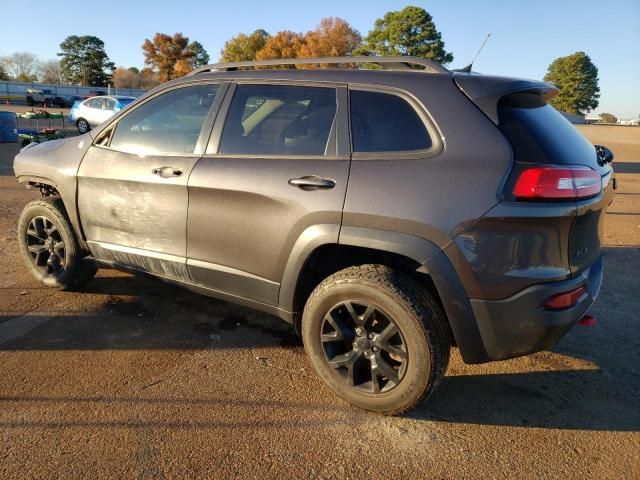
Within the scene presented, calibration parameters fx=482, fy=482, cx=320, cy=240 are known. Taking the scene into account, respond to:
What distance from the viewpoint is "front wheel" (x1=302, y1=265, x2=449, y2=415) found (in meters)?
2.45

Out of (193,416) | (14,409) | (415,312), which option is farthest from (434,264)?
(14,409)

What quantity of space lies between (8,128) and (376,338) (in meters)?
18.0

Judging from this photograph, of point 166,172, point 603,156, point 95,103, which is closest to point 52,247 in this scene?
point 166,172

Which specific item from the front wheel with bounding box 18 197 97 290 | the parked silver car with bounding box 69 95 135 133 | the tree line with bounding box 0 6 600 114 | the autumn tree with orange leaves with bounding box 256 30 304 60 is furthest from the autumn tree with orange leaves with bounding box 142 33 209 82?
the front wheel with bounding box 18 197 97 290

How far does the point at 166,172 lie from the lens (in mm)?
3236

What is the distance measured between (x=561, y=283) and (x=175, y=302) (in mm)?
3017

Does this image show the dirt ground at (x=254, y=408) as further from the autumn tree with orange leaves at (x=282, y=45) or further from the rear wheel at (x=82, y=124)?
the autumn tree with orange leaves at (x=282, y=45)

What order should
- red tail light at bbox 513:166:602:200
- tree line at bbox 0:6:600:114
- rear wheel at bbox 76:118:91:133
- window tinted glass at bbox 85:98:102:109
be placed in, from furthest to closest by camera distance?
tree line at bbox 0:6:600:114
rear wheel at bbox 76:118:91:133
window tinted glass at bbox 85:98:102:109
red tail light at bbox 513:166:602:200

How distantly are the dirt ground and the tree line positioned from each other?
168 feet

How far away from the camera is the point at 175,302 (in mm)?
4121

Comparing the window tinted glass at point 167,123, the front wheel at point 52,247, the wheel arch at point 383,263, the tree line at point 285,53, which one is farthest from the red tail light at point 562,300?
the tree line at point 285,53

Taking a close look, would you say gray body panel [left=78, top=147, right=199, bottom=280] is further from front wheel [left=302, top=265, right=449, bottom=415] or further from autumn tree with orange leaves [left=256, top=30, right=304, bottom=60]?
autumn tree with orange leaves [left=256, top=30, right=304, bottom=60]

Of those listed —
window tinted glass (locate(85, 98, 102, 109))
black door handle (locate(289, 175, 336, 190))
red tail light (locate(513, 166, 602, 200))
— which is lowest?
black door handle (locate(289, 175, 336, 190))

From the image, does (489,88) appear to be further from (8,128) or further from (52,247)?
(8,128)
